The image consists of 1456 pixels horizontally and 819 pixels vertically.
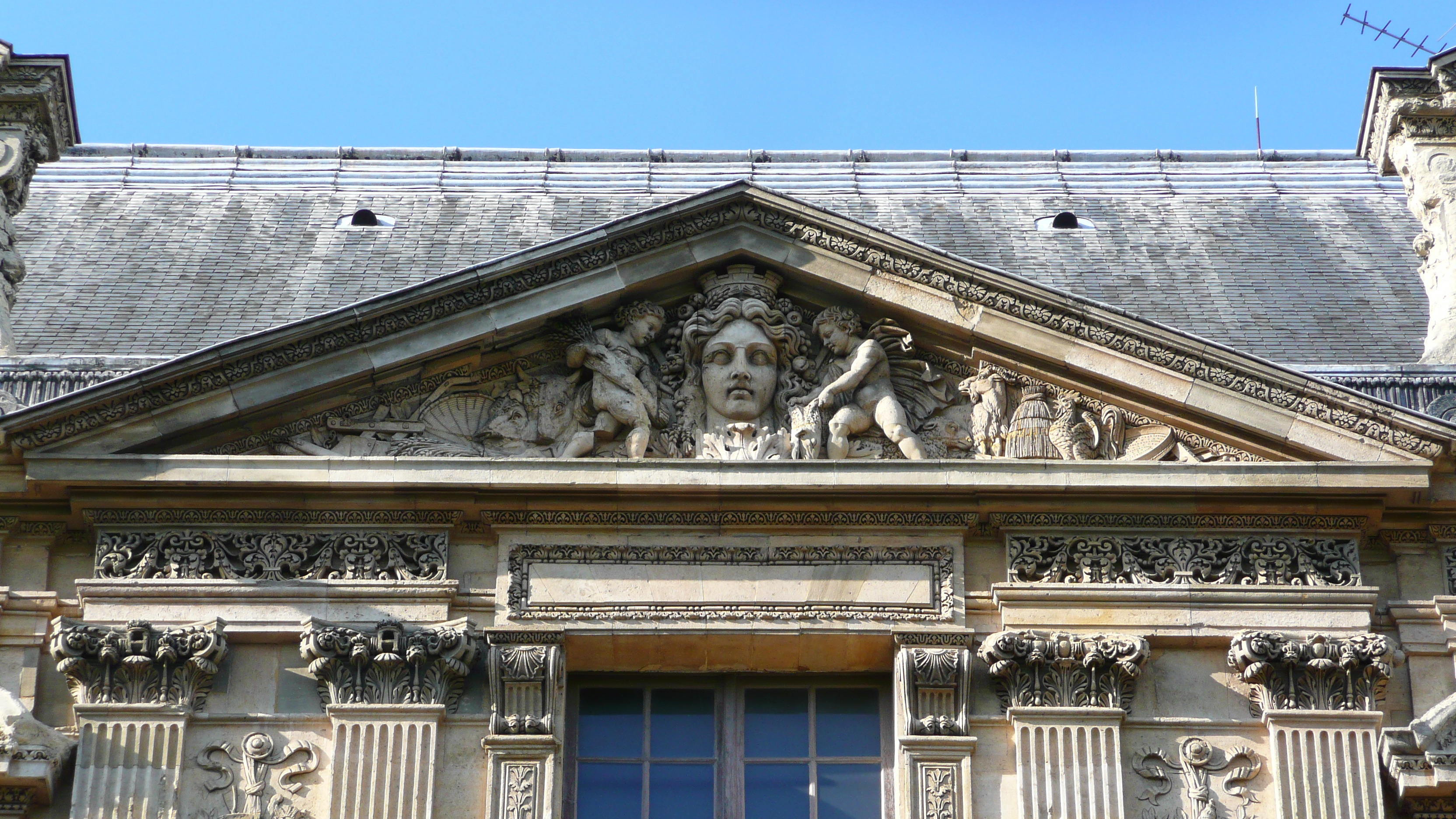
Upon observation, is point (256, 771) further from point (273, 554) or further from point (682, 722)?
point (682, 722)

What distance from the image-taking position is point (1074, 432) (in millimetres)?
14484

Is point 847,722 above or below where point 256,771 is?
above

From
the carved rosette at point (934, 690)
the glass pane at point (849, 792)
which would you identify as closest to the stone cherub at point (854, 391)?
the carved rosette at point (934, 690)

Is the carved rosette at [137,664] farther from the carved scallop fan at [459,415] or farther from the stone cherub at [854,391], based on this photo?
the stone cherub at [854,391]

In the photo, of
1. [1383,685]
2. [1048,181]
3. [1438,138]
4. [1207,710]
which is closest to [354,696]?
[1207,710]

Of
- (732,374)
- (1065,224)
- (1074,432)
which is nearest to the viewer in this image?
(1074,432)

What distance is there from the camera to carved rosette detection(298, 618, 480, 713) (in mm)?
13602

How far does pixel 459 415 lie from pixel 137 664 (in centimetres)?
254

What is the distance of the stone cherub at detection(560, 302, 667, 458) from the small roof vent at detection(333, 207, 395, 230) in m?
5.26

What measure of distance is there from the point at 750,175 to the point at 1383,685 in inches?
374

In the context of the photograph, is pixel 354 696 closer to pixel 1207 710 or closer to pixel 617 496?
pixel 617 496

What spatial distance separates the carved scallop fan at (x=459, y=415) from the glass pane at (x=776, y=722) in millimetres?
2393

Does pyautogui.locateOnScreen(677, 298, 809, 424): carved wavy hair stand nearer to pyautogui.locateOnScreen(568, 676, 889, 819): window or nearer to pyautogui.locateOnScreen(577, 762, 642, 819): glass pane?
pyautogui.locateOnScreen(568, 676, 889, 819): window

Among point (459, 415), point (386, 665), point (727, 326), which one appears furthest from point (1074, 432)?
point (386, 665)
